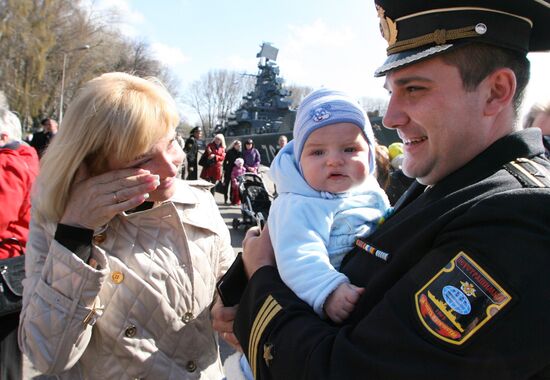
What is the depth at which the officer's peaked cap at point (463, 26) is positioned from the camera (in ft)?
4.14

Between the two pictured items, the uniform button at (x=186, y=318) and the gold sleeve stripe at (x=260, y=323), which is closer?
the gold sleeve stripe at (x=260, y=323)

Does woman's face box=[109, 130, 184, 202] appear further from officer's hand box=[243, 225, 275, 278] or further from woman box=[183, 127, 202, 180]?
woman box=[183, 127, 202, 180]

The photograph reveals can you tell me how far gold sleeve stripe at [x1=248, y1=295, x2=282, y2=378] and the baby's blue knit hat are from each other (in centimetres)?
87

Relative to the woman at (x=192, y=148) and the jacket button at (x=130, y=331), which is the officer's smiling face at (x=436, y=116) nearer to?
the jacket button at (x=130, y=331)

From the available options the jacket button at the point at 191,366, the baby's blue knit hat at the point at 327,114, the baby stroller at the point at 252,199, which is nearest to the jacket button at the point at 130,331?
the jacket button at the point at 191,366

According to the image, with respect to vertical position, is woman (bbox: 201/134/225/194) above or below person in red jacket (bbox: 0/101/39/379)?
below

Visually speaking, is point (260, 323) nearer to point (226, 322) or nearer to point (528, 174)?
point (226, 322)

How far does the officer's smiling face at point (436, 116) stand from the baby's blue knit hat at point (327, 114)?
520mm

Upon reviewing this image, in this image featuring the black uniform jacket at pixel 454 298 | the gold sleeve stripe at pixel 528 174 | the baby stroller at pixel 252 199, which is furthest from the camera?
the baby stroller at pixel 252 199

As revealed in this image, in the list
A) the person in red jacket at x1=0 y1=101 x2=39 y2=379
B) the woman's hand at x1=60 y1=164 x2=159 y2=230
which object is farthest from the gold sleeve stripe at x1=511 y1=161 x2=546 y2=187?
the person in red jacket at x1=0 y1=101 x2=39 y2=379

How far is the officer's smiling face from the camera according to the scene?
1263 millimetres

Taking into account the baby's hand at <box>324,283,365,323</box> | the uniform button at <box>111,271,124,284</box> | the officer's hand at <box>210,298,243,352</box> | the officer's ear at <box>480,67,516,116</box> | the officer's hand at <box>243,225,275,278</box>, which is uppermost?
the officer's ear at <box>480,67,516,116</box>

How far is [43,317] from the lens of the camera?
65.9 inches

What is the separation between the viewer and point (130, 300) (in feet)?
6.11
